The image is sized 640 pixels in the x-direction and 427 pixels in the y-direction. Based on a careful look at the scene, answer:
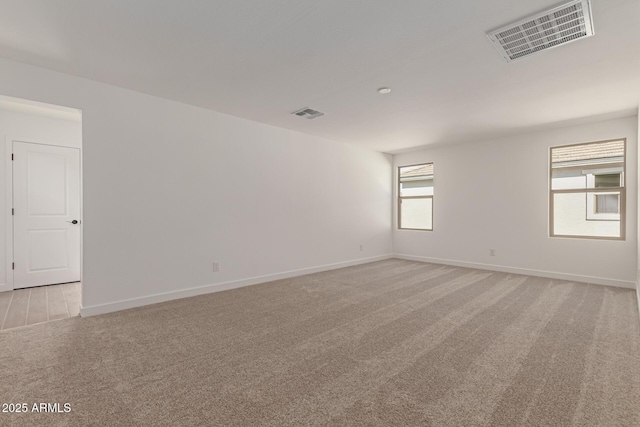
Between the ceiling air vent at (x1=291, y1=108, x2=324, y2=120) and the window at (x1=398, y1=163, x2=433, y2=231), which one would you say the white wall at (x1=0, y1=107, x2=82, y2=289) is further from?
the window at (x1=398, y1=163, x2=433, y2=231)

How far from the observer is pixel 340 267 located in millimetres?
5895

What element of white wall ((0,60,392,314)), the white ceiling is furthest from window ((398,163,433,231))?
the white ceiling

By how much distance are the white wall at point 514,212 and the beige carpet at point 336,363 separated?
46.6 inches

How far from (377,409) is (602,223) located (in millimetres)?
5077

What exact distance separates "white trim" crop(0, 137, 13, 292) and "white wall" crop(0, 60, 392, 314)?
2.03 meters

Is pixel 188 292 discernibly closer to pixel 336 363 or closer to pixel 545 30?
pixel 336 363

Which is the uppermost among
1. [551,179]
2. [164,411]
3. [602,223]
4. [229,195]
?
[551,179]

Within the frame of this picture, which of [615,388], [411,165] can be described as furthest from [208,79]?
[411,165]

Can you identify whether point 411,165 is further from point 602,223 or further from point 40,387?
point 40,387

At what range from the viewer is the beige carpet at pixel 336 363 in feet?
5.49

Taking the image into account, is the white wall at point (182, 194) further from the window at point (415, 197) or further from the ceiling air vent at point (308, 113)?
the window at point (415, 197)

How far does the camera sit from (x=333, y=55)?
2688mm

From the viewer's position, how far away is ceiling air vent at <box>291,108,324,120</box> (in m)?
4.14

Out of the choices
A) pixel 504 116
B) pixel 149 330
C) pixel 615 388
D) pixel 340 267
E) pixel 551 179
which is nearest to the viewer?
pixel 615 388
